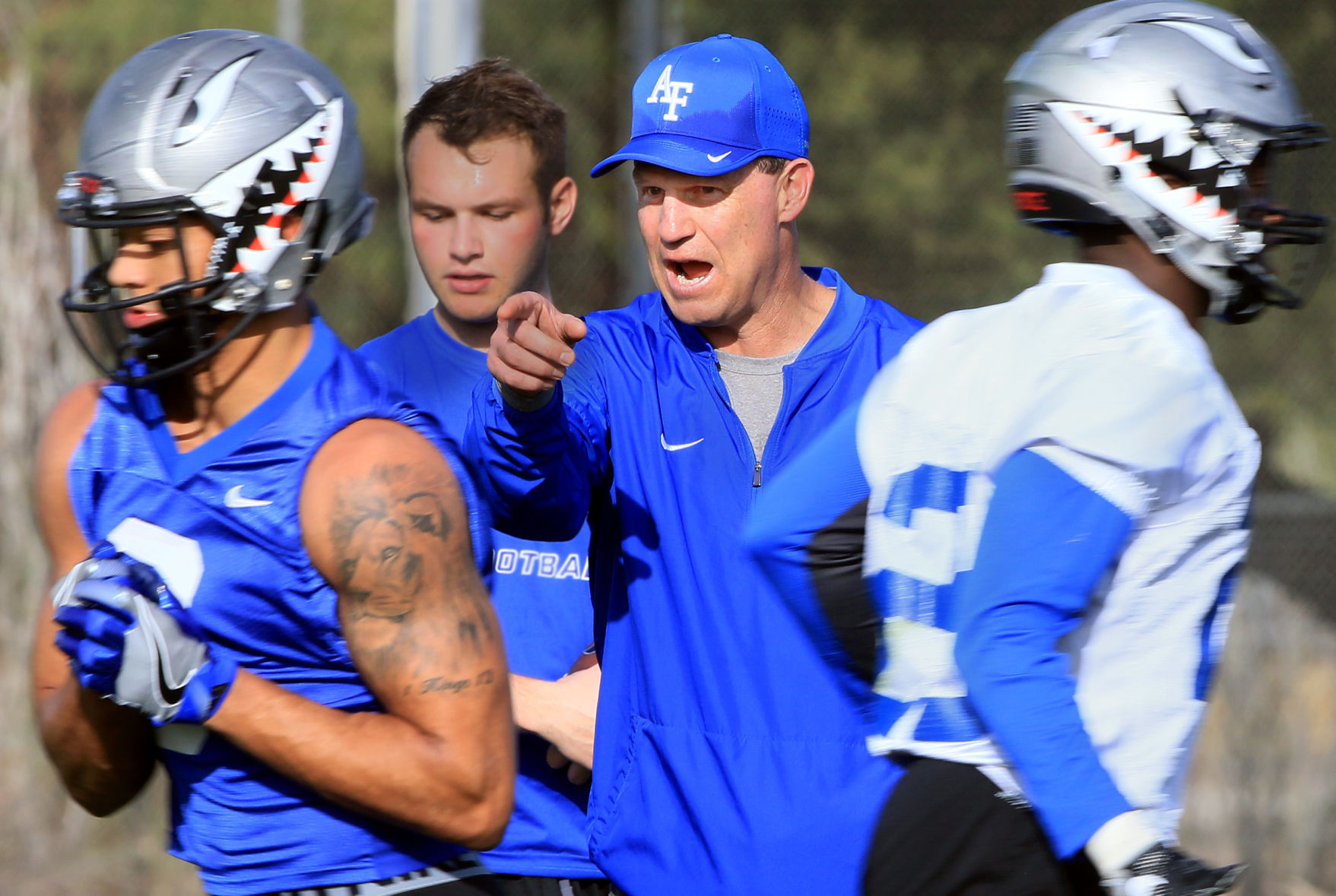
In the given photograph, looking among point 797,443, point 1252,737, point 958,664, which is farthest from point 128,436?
point 1252,737

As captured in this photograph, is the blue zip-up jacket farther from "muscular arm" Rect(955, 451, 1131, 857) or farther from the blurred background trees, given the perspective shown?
the blurred background trees

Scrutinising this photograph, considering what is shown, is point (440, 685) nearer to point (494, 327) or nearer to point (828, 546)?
point (828, 546)

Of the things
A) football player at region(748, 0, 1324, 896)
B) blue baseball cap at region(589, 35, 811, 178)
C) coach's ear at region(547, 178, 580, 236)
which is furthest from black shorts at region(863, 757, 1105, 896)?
coach's ear at region(547, 178, 580, 236)

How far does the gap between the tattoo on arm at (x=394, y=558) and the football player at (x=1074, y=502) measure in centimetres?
51

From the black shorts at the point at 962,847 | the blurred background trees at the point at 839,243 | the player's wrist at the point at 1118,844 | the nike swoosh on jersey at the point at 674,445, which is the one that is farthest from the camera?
the blurred background trees at the point at 839,243

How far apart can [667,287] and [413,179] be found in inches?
43.8

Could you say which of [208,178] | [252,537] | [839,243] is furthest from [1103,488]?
[839,243]

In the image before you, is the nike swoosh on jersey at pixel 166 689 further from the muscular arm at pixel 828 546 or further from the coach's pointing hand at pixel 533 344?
the muscular arm at pixel 828 546

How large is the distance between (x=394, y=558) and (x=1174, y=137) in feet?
4.43

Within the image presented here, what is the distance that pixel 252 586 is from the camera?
2.13 m

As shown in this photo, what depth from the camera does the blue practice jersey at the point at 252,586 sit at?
2.15 m

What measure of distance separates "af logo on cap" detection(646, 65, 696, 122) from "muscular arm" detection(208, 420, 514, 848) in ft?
3.43

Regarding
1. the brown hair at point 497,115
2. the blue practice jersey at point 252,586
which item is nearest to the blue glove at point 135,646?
the blue practice jersey at point 252,586

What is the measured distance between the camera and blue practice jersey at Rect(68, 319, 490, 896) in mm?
2146
